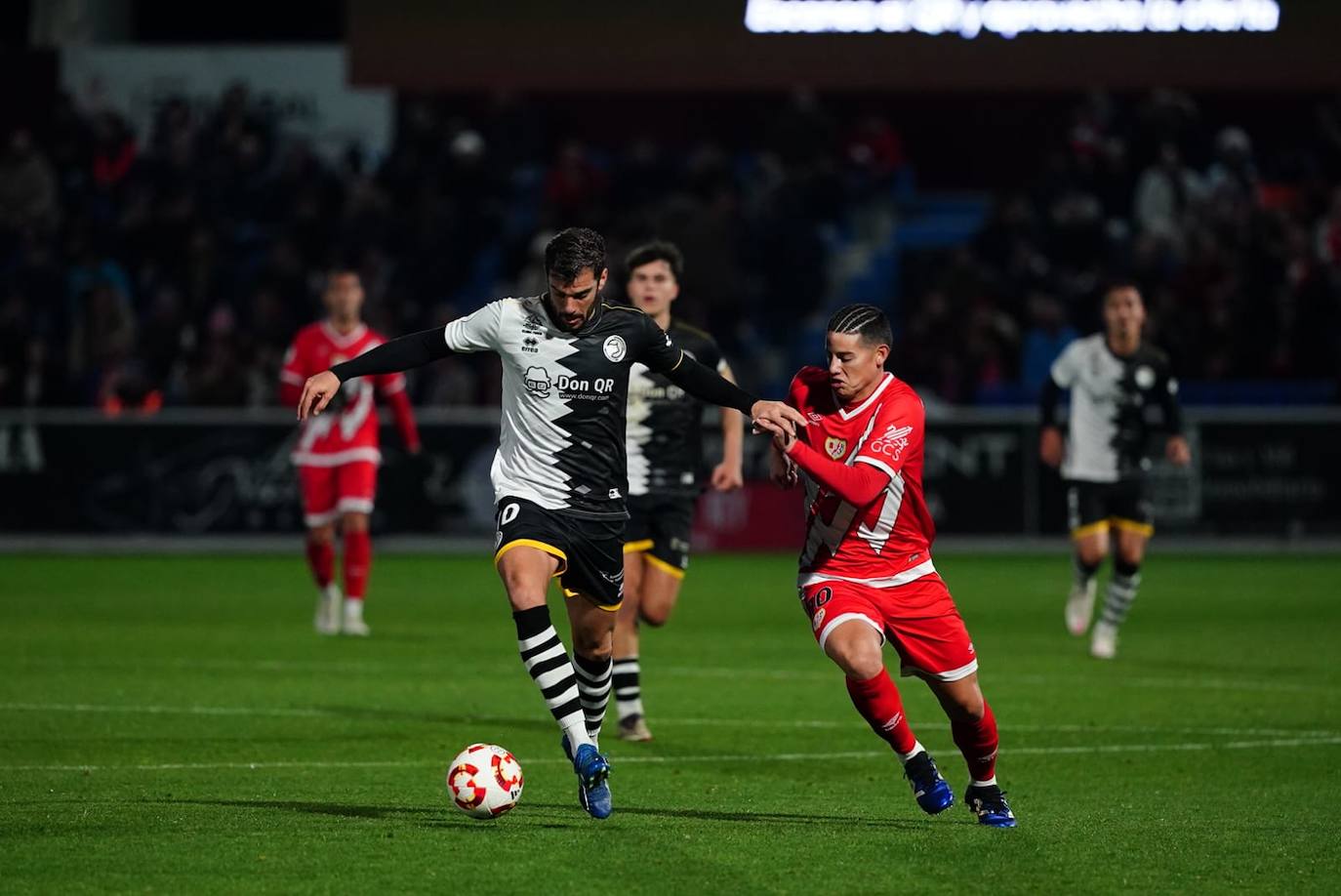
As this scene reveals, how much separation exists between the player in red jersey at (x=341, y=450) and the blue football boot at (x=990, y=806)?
790 cm

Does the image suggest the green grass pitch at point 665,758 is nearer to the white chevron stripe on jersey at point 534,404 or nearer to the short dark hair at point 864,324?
the white chevron stripe on jersey at point 534,404

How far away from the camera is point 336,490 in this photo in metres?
14.9

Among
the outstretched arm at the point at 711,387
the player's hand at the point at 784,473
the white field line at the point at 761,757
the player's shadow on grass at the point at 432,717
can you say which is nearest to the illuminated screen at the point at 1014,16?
the player's shadow on grass at the point at 432,717

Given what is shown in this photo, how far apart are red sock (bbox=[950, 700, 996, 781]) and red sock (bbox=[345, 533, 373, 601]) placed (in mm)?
7957

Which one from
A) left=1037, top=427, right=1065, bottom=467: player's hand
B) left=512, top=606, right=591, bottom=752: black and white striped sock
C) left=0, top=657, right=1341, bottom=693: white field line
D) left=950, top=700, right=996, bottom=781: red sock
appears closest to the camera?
left=950, top=700, right=996, bottom=781: red sock

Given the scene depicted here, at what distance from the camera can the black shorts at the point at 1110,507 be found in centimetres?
1408

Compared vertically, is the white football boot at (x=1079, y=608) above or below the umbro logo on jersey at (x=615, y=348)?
below

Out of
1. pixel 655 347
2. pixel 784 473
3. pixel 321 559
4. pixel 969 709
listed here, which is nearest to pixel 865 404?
pixel 784 473

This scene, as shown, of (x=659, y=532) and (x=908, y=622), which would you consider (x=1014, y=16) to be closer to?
(x=659, y=532)

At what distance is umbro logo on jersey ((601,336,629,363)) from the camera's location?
7.91 meters

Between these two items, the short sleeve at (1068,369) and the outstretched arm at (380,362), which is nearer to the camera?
the outstretched arm at (380,362)

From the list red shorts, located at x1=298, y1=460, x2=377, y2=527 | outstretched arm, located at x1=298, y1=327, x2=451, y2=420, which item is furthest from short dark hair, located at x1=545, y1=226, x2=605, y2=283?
red shorts, located at x1=298, y1=460, x2=377, y2=527

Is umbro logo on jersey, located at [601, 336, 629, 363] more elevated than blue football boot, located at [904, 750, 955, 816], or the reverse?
umbro logo on jersey, located at [601, 336, 629, 363]

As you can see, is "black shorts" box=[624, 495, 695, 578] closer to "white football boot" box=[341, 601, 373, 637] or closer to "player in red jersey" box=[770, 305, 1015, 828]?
"player in red jersey" box=[770, 305, 1015, 828]
